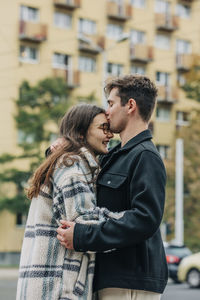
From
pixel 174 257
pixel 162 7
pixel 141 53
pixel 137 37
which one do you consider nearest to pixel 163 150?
pixel 141 53

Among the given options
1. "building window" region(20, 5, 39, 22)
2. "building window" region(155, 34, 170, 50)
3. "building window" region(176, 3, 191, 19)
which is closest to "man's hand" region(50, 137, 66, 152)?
"building window" region(20, 5, 39, 22)

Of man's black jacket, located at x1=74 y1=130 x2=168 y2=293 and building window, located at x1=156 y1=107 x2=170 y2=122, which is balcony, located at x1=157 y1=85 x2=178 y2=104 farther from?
man's black jacket, located at x1=74 y1=130 x2=168 y2=293

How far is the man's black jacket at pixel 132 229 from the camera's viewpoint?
11.9ft

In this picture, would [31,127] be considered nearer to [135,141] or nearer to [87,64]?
[87,64]

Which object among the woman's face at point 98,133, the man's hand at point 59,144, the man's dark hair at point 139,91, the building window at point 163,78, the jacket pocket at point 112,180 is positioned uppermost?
the man's dark hair at point 139,91

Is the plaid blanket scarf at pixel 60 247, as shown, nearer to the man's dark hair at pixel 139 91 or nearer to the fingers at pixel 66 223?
the fingers at pixel 66 223

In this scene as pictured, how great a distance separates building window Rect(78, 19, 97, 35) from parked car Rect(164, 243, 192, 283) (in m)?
21.8

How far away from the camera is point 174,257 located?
24.8 metres

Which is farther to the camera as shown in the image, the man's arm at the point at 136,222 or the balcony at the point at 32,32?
the balcony at the point at 32,32

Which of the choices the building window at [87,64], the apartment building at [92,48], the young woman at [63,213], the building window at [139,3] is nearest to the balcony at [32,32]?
the apartment building at [92,48]

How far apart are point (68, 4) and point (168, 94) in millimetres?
10294

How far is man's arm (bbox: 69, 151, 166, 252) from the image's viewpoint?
11.8ft

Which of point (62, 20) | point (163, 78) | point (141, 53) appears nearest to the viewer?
point (62, 20)

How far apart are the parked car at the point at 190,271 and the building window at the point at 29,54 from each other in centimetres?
2212
